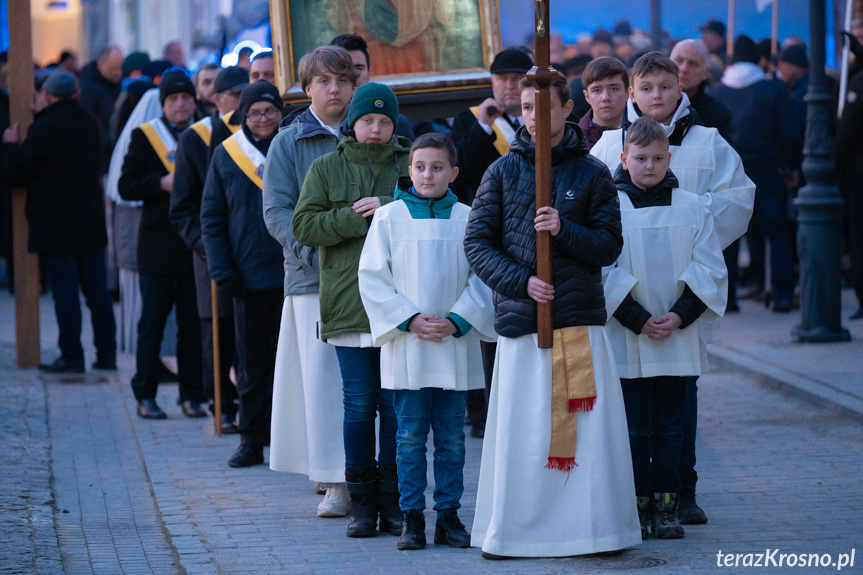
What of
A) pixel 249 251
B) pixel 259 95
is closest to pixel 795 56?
pixel 259 95

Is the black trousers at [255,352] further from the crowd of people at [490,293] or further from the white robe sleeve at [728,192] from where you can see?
the white robe sleeve at [728,192]

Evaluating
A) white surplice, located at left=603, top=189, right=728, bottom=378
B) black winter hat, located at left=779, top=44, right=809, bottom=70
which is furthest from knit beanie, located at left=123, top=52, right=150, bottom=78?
white surplice, located at left=603, top=189, right=728, bottom=378

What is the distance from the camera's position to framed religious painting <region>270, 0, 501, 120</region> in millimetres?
8945

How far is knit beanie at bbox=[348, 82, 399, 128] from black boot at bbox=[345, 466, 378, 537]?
156cm

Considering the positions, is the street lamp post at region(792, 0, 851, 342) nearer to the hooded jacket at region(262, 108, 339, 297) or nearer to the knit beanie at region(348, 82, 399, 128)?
the hooded jacket at region(262, 108, 339, 297)

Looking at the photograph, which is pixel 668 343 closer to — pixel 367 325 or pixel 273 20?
pixel 367 325

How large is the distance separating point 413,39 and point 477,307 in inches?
152

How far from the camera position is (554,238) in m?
5.34

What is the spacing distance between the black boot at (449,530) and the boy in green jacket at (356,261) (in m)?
0.32

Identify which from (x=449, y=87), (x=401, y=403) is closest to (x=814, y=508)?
(x=401, y=403)

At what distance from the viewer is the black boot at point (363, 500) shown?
Result: 6.03 metres

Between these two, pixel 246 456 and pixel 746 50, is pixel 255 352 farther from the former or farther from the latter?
pixel 746 50

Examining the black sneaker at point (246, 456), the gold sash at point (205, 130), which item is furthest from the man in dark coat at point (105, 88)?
the black sneaker at point (246, 456)

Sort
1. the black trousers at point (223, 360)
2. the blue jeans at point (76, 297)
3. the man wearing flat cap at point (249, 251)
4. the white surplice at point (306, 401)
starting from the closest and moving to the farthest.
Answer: the white surplice at point (306, 401)
the man wearing flat cap at point (249, 251)
the black trousers at point (223, 360)
the blue jeans at point (76, 297)
